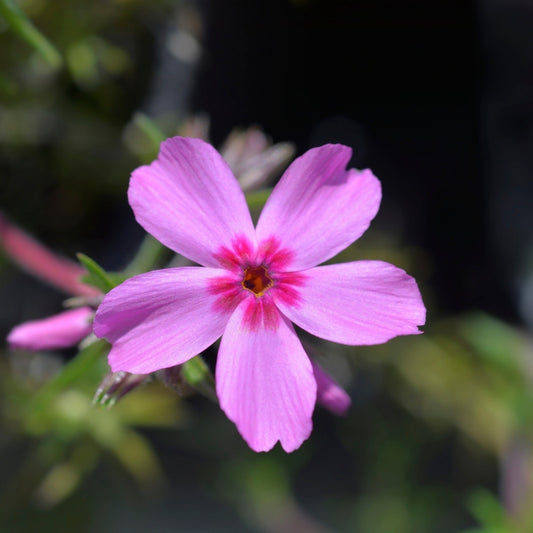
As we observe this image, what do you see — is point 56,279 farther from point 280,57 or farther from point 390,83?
point 390,83

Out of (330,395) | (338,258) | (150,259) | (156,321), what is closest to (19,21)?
(150,259)

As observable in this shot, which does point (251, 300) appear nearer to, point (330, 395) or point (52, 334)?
point (330, 395)

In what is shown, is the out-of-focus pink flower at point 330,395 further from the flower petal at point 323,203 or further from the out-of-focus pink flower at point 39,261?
the out-of-focus pink flower at point 39,261

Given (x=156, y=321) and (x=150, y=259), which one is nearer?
(x=156, y=321)

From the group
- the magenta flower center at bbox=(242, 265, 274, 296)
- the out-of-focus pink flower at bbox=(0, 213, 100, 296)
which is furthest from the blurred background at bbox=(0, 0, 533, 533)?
the magenta flower center at bbox=(242, 265, 274, 296)

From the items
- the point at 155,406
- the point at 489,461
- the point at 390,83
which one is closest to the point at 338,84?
the point at 390,83

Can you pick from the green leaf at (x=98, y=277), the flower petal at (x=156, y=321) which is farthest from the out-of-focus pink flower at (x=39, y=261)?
the flower petal at (x=156, y=321)
